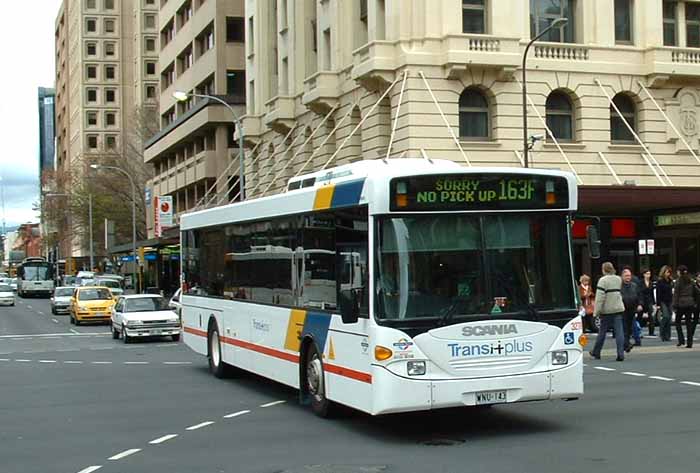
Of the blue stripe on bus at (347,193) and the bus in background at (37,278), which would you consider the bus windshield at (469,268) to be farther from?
the bus in background at (37,278)

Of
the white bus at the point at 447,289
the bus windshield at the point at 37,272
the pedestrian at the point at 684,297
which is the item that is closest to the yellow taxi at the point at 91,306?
the pedestrian at the point at 684,297

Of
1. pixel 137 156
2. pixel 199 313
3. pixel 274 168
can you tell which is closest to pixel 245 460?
pixel 199 313

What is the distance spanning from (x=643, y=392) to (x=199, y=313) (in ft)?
27.5

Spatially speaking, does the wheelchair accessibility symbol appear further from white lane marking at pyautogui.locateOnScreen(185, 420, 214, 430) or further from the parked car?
the parked car

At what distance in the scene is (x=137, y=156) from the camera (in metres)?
92.4

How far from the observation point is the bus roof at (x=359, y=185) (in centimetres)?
1095

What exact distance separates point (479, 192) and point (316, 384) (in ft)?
11.0

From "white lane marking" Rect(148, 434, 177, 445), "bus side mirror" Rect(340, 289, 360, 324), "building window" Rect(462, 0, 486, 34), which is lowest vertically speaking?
"white lane marking" Rect(148, 434, 177, 445)

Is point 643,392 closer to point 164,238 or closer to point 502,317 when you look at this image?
point 502,317

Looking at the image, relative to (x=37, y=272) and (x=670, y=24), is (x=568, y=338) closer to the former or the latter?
(x=670, y=24)

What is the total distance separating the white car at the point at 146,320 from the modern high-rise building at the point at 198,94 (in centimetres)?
2474

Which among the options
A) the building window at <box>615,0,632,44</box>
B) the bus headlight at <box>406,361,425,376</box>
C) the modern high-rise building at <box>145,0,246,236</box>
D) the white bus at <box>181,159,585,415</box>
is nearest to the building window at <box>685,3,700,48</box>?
the building window at <box>615,0,632,44</box>

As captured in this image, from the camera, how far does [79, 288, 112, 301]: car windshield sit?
40.9 m

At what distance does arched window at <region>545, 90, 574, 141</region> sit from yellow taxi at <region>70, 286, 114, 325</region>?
1846 cm
